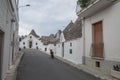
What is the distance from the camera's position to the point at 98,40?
1412 centimetres

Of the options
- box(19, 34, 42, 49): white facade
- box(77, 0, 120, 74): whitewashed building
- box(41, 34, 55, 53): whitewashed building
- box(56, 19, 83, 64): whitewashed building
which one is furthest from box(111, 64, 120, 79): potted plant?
box(19, 34, 42, 49): white facade

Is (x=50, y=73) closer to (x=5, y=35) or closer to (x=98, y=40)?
(x=5, y=35)

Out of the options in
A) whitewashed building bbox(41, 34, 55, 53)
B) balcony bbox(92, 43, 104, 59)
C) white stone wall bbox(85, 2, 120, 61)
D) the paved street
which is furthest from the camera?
whitewashed building bbox(41, 34, 55, 53)

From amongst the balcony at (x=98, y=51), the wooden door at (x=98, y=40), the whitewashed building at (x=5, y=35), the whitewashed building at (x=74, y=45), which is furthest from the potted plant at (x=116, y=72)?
the whitewashed building at (x=74, y=45)

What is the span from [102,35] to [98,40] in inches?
29.7

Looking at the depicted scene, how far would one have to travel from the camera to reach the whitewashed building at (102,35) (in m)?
11.6

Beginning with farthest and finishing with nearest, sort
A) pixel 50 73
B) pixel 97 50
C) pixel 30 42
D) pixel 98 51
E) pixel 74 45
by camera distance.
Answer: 1. pixel 30 42
2. pixel 74 45
3. pixel 97 50
4. pixel 98 51
5. pixel 50 73

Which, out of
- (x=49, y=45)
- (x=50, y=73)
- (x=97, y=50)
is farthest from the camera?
(x=49, y=45)

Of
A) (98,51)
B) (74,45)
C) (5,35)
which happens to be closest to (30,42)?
(74,45)

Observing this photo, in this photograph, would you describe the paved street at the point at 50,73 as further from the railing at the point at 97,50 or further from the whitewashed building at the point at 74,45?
the whitewashed building at the point at 74,45

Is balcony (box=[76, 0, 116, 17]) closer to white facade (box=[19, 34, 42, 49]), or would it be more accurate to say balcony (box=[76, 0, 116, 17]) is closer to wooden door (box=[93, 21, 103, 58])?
wooden door (box=[93, 21, 103, 58])

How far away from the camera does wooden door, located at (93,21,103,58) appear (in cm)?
1355

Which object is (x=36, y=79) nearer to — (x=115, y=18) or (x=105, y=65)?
(x=105, y=65)

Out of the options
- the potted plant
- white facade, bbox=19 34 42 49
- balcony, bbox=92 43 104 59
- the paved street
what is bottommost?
the paved street
